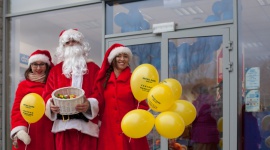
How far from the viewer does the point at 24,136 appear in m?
4.02

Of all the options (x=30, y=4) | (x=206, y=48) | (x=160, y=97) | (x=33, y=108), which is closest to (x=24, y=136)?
(x=33, y=108)

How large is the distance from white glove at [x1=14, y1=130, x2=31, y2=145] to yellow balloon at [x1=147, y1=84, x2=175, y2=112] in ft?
4.46

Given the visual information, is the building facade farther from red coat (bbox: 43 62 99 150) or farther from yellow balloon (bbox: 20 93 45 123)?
yellow balloon (bbox: 20 93 45 123)

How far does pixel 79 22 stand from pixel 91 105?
9.26 feet

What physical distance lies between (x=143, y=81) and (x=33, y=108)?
1.06m

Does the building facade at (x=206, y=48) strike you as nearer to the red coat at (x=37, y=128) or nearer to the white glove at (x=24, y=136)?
the red coat at (x=37, y=128)

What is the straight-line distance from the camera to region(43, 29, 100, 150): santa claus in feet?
12.5

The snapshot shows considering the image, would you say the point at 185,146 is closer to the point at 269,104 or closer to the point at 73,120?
the point at 269,104

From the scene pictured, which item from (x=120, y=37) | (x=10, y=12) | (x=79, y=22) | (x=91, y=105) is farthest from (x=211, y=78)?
(x=10, y=12)

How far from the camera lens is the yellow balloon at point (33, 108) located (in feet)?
12.4

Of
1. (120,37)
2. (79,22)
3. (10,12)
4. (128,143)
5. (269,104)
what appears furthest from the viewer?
(10,12)

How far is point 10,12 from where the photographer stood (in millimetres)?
6824

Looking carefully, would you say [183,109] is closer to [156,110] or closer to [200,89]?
[156,110]

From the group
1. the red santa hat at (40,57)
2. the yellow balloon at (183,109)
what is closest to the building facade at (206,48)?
the yellow balloon at (183,109)
